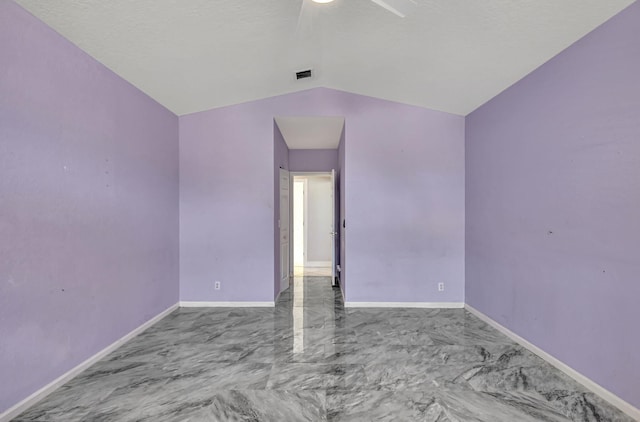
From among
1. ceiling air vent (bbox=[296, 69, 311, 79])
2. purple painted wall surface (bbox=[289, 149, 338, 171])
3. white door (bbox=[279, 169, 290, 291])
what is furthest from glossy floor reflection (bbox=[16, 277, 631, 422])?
purple painted wall surface (bbox=[289, 149, 338, 171])

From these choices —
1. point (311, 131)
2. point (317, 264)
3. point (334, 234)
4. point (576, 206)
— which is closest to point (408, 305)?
point (334, 234)

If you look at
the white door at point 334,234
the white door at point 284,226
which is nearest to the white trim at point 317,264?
the white door at point 334,234

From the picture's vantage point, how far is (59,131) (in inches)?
82.5

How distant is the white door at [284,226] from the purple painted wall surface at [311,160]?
526 mm

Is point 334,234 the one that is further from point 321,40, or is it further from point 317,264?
point 321,40

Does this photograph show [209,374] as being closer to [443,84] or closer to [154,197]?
[154,197]

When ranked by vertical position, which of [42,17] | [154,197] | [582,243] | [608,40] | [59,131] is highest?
[42,17]

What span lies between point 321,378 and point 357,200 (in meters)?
2.31

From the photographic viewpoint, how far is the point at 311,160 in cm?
571

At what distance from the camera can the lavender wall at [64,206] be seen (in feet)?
5.79

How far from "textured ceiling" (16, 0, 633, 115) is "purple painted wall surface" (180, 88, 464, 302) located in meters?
0.49

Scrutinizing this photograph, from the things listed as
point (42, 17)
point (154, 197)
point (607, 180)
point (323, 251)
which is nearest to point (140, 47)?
point (42, 17)

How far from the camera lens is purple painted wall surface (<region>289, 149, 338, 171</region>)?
18.7ft

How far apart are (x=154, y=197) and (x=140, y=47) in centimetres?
160
